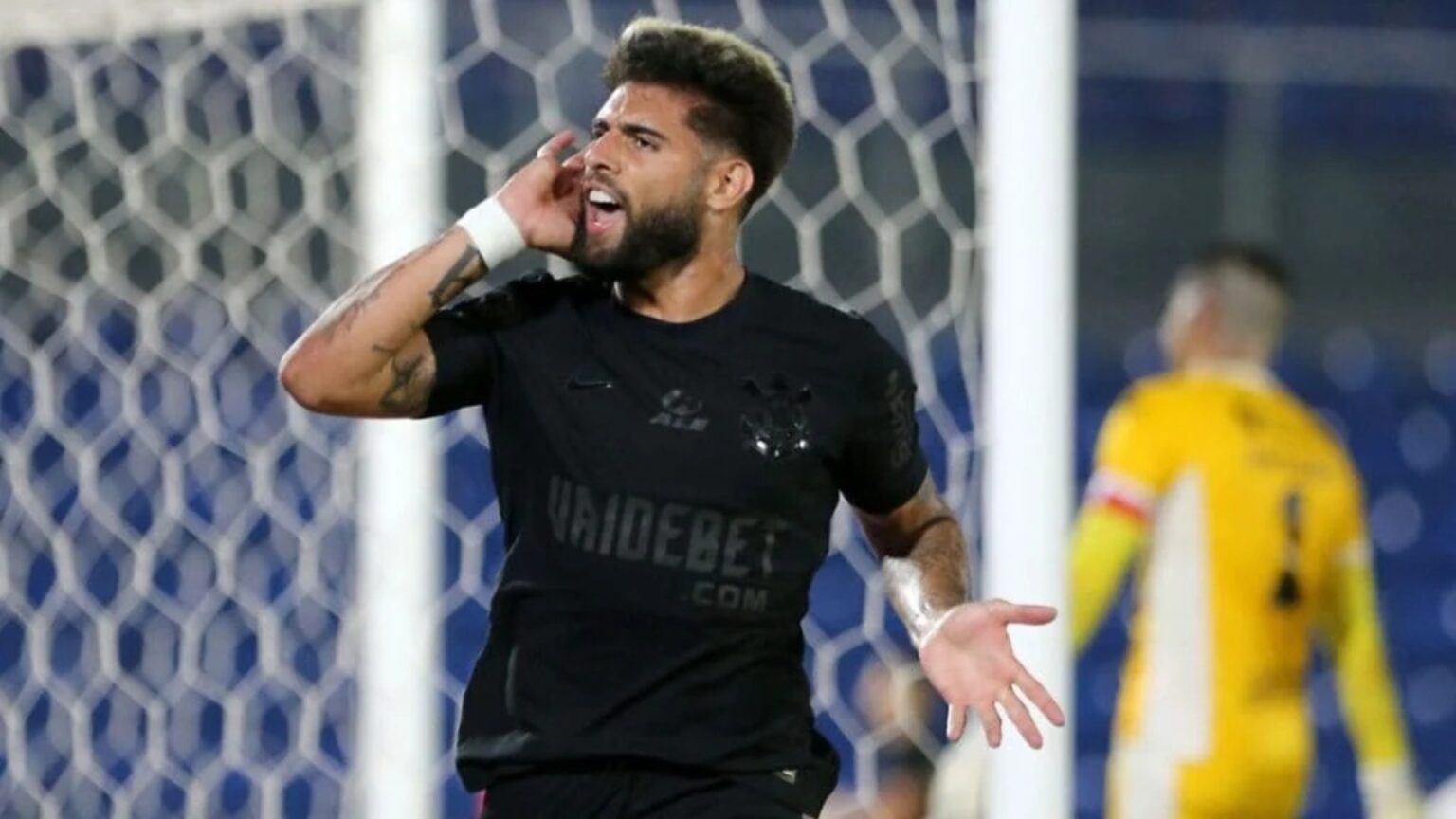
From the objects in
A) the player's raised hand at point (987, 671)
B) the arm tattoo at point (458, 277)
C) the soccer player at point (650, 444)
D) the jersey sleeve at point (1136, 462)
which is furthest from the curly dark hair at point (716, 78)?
the jersey sleeve at point (1136, 462)

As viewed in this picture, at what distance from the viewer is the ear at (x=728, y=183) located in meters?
2.30

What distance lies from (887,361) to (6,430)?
7.28 feet

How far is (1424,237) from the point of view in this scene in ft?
24.9

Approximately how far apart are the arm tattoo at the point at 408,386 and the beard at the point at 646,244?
0.16 metres

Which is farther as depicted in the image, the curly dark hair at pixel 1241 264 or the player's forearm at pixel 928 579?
the curly dark hair at pixel 1241 264

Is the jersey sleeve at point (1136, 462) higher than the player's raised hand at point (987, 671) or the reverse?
higher

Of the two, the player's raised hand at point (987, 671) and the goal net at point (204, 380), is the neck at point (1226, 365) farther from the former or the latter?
the player's raised hand at point (987, 671)

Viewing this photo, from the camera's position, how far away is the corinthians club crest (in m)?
2.22

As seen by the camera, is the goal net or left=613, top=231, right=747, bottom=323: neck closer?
left=613, top=231, right=747, bottom=323: neck

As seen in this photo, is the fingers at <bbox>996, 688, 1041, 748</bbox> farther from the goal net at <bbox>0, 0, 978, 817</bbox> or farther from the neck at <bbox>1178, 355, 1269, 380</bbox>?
the neck at <bbox>1178, 355, 1269, 380</bbox>

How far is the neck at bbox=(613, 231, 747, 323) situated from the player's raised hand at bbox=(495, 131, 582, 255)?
0.28 ft

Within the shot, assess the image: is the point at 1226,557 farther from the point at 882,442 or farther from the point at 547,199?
the point at 547,199

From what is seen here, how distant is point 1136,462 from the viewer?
167 inches

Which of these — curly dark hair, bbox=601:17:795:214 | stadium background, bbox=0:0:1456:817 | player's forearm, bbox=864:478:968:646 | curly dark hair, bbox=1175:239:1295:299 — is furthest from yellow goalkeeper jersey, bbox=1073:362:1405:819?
curly dark hair, bbox=601:17:795:214
